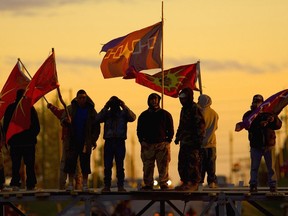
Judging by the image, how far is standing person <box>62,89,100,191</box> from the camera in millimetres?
A: 29703

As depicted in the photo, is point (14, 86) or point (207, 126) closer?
point (207, 126)

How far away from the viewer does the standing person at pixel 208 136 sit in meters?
30.7

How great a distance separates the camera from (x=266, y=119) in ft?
95.5

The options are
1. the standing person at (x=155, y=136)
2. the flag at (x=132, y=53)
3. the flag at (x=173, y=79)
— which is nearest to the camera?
the standing person at (x=155, y=136)

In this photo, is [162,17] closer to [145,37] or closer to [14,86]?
[145,37]

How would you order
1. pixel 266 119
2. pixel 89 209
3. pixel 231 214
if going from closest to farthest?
pixel 266 119 → pixel 89 209 → pixel 231 214

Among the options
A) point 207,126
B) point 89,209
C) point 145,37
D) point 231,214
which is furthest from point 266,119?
point 231,214

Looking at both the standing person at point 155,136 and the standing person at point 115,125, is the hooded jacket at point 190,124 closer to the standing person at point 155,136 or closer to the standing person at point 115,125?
the standing person at point 155,136

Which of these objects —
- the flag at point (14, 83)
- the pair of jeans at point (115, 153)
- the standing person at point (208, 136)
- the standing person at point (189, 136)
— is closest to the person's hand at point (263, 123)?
the standing person at point (189, 136)

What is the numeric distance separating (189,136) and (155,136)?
2.23 ft

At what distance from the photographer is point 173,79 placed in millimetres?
35688

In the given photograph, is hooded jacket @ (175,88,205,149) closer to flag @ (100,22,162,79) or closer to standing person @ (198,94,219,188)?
standing person @ (198,94,219,188)

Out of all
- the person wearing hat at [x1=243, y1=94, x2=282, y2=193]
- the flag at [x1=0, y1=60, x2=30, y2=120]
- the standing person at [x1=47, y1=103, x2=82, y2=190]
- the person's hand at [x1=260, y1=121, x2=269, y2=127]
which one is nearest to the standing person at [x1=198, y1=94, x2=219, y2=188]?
the person wearing hat at [x1=243, y1=94, x2=282, y2=193]

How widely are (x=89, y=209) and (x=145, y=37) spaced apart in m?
5.72
